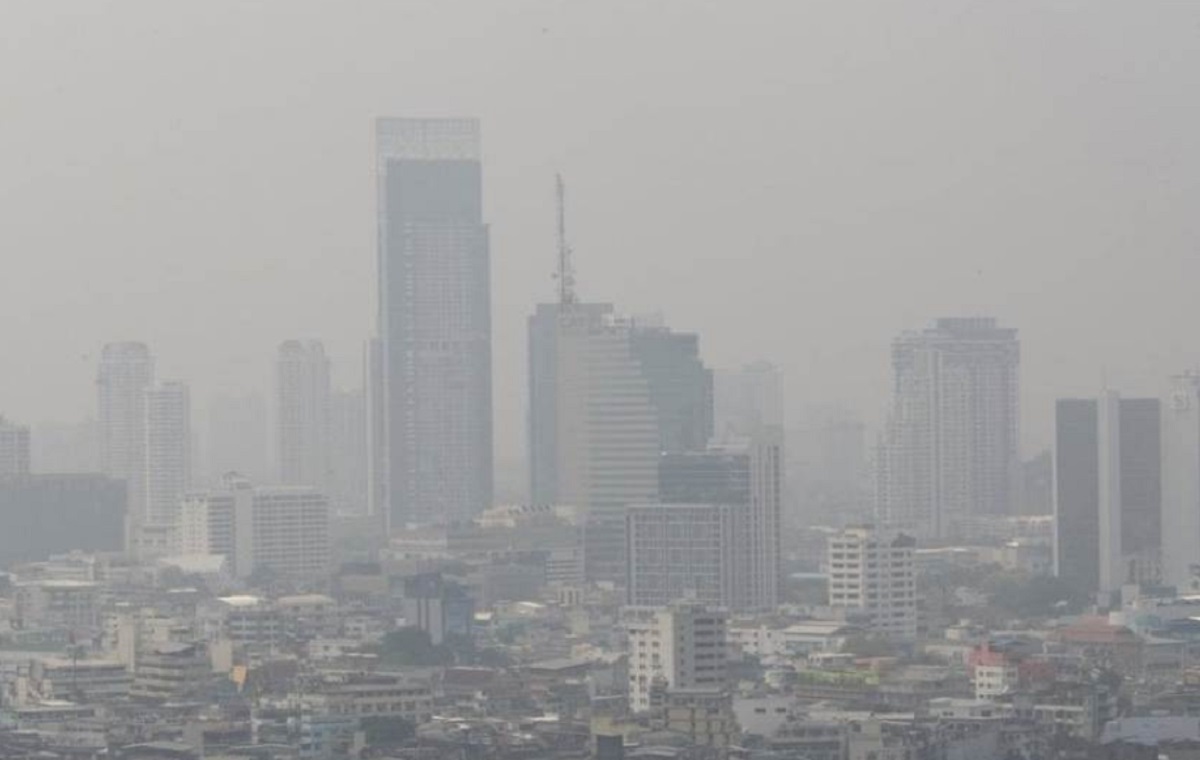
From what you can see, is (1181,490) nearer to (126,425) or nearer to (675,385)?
(675,385)

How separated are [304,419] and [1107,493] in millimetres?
9240

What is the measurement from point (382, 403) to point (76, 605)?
10.3 m

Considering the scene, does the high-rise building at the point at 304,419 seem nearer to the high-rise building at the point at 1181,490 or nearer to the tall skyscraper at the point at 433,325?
the tall skyscraper at the point at 433,325

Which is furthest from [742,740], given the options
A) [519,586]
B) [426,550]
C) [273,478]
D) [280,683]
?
[273,478]

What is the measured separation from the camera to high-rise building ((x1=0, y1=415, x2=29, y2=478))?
36375 millimetres

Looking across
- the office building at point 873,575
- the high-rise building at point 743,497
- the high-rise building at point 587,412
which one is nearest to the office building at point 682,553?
the high-rise building at point 743,497

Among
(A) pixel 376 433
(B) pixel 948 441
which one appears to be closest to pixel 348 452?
(A) pixel 376 433

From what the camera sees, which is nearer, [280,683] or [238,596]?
[280,683]

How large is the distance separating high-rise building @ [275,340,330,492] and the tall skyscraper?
2.28 ft

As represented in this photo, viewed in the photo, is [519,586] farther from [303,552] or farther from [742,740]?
[742,740]

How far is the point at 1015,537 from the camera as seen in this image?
34406 millimetres

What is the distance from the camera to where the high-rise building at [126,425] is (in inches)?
1452

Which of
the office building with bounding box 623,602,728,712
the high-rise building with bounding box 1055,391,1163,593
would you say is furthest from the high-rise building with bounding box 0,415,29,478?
the office building with bounding box 623,602,728,712

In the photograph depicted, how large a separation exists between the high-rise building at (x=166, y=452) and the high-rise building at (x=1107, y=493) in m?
7.87
